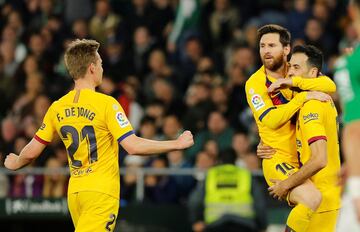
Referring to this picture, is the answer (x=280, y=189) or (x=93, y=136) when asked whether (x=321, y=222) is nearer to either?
(x=280, y=189)

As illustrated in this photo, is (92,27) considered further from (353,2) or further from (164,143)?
(353,2)

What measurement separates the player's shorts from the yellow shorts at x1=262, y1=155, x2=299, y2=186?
4.55 feet

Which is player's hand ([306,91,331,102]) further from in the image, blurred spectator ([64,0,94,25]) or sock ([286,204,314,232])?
blurred spectator ([64,0,94,25])

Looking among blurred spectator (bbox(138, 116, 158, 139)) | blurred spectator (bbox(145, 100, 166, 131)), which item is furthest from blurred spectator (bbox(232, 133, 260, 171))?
blurred spectator (bbox(145, 100, 166, 131))

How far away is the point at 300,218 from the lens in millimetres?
8695

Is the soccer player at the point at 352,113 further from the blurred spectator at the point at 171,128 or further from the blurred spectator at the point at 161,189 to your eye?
the blurred spectator at the point at 171,128

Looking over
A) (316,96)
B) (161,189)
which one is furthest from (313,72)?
(161,189)

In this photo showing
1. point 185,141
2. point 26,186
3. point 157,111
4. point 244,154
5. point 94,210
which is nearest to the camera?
point 185,141

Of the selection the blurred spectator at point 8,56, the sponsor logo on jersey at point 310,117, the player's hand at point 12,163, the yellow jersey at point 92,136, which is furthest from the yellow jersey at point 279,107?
the blurred spectator at point 8,56

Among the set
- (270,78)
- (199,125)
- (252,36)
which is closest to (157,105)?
(199,125)

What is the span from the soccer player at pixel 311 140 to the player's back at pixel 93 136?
137 cm

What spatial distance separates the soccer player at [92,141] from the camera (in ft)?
27.4

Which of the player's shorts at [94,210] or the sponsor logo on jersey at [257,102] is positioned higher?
the sponsor logo on jersey at [257,102]

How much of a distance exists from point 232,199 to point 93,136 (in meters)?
4.60
